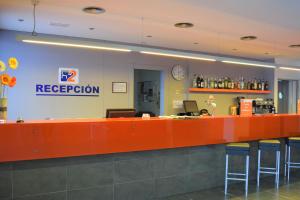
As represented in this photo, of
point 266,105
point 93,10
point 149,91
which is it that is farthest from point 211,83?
point 93,10

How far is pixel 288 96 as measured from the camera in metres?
10.7

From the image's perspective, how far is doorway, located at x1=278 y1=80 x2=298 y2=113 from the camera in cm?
1059

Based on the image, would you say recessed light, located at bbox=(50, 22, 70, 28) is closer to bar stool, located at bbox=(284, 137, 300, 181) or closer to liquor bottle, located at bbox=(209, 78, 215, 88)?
liquor bottle, located at bbox=(209, 78, 215, 88)

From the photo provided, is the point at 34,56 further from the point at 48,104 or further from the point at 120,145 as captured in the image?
the point at 120,145

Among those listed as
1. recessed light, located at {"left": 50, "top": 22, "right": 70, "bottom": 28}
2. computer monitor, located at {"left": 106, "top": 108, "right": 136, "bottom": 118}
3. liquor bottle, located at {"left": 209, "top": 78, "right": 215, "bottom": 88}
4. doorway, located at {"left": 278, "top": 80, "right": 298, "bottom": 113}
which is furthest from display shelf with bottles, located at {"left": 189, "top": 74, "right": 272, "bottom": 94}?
recessed light, located at {"left": 50, "top": 22, "right": 70, "bottom": 28}

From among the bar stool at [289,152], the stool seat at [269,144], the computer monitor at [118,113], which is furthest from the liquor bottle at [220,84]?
the computer monitor at [118,113]

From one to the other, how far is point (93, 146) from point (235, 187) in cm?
247

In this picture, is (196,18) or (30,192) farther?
(196,18)

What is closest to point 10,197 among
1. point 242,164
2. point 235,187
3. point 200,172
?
point 200,172

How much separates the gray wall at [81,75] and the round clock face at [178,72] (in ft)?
0.34

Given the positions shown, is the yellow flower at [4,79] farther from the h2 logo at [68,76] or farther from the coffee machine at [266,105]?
the coffee machine at [266,105]

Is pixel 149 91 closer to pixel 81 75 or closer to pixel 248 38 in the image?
pixel 81 75

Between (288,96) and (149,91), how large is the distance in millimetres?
5381

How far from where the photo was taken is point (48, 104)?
19.6ft
